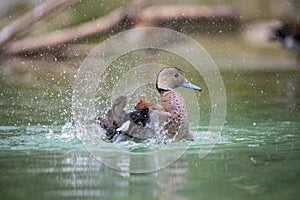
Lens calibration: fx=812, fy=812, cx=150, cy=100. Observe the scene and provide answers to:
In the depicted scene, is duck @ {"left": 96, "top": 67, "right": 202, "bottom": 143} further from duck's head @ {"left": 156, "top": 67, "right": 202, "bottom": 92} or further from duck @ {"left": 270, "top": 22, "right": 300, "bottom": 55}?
duck @ {"left": 270, "top": 22, "right": 300, "bottom": 55}

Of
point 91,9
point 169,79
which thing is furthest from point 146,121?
point 91,9

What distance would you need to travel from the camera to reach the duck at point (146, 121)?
16.5 feet

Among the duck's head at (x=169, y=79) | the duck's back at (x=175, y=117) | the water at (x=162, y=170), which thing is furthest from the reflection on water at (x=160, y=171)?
the duck's head at (x=169, y=79)

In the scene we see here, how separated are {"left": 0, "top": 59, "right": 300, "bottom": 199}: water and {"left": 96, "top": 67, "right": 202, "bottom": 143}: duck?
180 millimetres

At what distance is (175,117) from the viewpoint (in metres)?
5.24

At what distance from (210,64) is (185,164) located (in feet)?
12.4

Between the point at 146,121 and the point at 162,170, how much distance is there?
928mm

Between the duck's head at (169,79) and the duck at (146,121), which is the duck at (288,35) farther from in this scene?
the duck at (146,121)

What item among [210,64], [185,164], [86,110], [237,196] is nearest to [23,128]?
[86,110]

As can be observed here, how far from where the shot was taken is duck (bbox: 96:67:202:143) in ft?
16.5

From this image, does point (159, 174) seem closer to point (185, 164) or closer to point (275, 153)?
point (185, 164)

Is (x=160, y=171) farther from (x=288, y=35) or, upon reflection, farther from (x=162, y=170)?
(x=288, y=35)

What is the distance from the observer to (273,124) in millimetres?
5785

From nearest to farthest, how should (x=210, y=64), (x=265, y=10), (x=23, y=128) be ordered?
(x=23, y=128) → (x=210, y=64) → (x=265, y=10)
